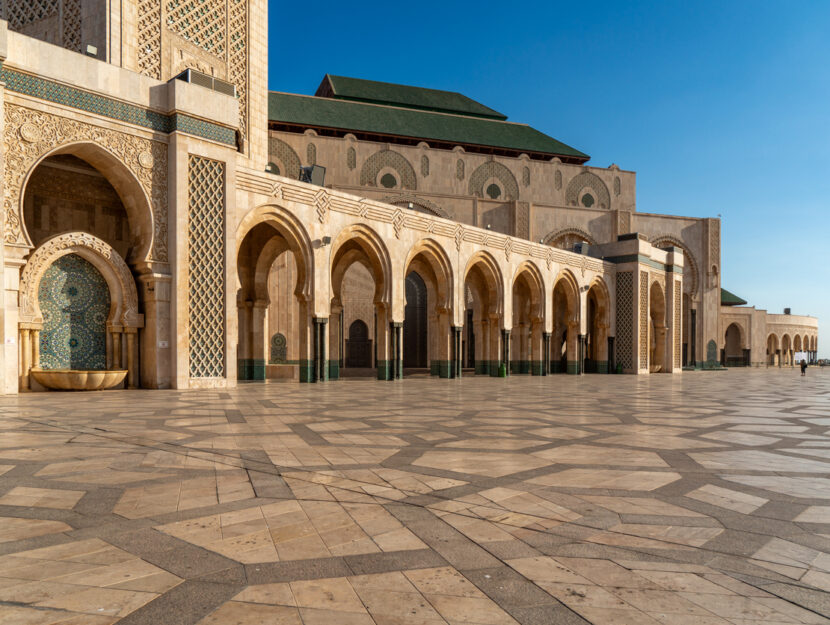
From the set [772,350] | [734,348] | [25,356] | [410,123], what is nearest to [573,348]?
[410,123]

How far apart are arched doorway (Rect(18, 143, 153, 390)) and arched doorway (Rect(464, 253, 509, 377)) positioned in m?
10.5

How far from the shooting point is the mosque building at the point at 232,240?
984cm

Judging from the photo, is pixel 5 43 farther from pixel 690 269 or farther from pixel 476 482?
pixel 690 269

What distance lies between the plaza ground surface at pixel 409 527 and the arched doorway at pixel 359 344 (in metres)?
20.1

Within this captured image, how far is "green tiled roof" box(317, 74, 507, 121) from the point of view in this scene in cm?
3406

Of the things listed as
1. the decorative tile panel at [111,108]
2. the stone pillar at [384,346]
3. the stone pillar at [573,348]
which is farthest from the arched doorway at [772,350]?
the decorative tile panel at [111,108]

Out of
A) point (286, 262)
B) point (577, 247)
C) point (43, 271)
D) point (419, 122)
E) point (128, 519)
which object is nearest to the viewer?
point (128, 519)

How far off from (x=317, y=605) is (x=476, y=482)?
174 centimetres

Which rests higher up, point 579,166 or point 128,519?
point 579,166

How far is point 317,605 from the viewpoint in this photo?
5.59ft

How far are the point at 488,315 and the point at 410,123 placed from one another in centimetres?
1557

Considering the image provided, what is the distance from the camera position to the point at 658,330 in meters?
27.0

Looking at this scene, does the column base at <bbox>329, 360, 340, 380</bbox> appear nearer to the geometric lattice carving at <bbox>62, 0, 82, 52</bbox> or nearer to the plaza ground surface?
the geometric lattice carving at <bbox>62, 0, 82, 52</bbox>

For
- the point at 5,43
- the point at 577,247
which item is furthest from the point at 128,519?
the point at 577,247
